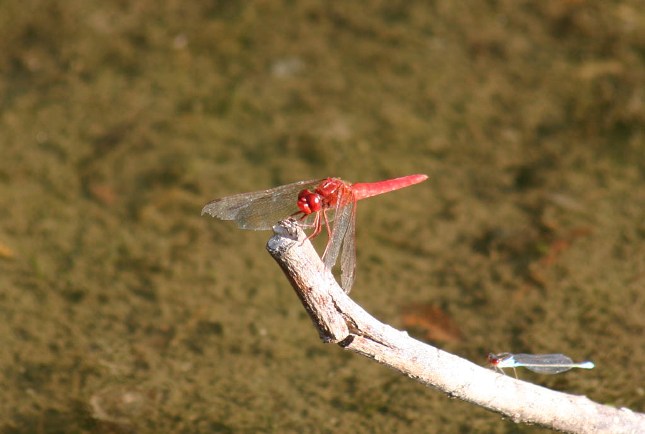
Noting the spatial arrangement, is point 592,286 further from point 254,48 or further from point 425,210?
point 254,48

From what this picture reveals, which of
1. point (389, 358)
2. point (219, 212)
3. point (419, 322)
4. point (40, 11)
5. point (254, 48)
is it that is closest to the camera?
point (389, 358)

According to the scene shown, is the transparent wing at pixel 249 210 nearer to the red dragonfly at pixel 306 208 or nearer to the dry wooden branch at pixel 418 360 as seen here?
the red dragonfly at pixel 306 208

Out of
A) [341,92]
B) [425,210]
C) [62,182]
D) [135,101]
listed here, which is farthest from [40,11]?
[425,210]

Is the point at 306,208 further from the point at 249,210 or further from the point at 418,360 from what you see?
the point at 418,360

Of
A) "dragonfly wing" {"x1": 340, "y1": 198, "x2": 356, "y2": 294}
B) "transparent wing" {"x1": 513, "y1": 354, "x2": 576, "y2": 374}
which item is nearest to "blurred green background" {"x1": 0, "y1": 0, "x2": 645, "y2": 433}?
"transparent wing" {"x1": 513, "y1": 354, "x2": 576, "y2": 374}

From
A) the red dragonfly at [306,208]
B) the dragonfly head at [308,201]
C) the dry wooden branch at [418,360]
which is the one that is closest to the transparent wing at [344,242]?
the red dragonfly at [306,208]

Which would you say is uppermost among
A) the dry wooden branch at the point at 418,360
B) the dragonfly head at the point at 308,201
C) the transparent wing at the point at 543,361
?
the dragonfly head at the point at 308,201
